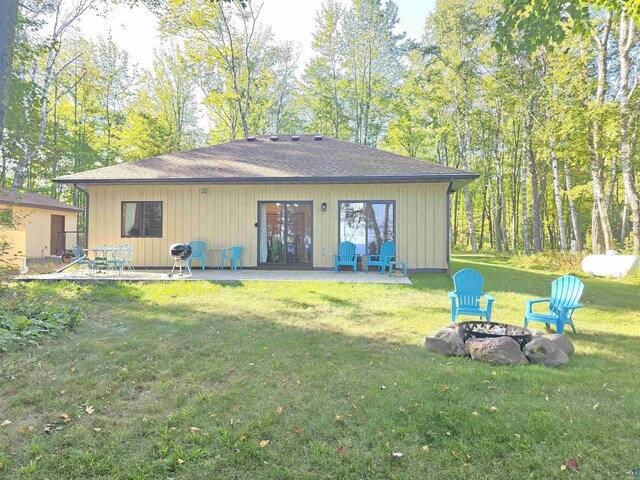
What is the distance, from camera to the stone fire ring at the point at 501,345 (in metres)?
3.51

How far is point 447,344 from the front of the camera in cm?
380

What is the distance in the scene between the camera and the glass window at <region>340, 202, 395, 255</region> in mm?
9750

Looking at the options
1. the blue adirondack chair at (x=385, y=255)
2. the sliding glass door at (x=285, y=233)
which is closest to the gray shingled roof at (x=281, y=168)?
the sliding glass door at (x=285, y=233)

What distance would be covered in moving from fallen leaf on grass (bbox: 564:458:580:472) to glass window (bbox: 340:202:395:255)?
7.84 m

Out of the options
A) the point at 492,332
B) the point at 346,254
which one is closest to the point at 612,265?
the point at 346,254

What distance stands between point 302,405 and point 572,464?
165cm

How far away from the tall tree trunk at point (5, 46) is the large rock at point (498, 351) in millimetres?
4171

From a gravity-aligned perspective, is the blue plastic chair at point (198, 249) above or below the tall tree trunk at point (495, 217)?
below

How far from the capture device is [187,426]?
7.80 ft

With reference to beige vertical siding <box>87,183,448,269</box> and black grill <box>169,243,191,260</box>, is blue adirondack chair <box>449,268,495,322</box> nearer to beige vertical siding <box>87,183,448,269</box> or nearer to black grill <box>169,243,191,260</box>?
beige vertical siding <box>87,183,448,269</box>

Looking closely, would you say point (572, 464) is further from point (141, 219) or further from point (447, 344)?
point (141, 219)

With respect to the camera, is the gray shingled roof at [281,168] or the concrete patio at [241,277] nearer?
the concrete patio at [241,277]

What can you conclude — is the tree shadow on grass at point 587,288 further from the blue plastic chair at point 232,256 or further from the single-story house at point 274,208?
the blue plastic chair at point 232,256

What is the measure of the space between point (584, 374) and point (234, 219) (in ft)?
28.5
